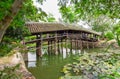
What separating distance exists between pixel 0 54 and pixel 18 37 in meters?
5.52

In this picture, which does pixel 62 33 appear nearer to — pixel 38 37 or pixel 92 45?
pixel 38 37

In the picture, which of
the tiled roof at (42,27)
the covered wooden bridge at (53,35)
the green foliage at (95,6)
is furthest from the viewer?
the covered wooden bridge at (53,35)

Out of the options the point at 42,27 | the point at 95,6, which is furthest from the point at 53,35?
the point at 95,6

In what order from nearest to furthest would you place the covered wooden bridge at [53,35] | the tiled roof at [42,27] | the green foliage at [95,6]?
the green foliage at [95,6], the tiled roof at [42,27], the covered wooden bridge at [53,35]

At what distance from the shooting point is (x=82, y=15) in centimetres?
536

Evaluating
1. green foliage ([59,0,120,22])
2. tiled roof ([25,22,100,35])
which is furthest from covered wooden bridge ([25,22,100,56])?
green foliage ([59,0,120,22])

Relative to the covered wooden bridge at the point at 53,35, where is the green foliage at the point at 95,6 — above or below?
above

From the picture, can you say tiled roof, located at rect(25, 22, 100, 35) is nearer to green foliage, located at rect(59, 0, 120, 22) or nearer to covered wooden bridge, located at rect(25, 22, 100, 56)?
covered wooden bridge, located at rect(25, 22, 100, 56)

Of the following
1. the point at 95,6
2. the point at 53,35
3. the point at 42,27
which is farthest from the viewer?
the point at 53,35

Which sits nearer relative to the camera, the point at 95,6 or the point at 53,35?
the point at 95,6

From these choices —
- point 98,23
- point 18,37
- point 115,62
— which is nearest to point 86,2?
point 18,37

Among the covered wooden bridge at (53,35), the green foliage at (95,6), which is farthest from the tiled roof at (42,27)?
the green foliage at (95,6)

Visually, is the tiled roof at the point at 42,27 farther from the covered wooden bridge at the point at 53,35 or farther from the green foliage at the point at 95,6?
the green foliage at the point at 95,6

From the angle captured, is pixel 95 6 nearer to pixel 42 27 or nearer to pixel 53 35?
pixel 42 27
